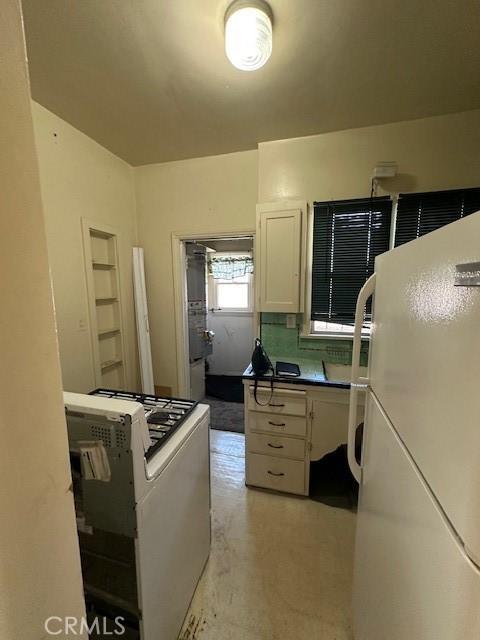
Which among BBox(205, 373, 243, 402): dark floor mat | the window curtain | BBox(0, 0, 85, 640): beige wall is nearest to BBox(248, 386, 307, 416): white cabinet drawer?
BBox(0, 0, 85, 640): beige wall

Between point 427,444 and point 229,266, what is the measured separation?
3.98m

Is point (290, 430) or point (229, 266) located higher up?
point (229, 266)

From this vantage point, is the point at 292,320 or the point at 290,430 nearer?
the point at 290,430

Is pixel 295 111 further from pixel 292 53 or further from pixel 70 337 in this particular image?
pixel 70 337

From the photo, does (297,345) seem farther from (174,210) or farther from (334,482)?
(174,210)

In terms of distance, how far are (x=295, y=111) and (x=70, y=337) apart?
236cm

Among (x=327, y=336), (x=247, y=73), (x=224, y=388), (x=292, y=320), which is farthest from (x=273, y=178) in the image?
(x=224, y=388)

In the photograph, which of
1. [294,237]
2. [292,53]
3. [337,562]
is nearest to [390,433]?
[337,562]

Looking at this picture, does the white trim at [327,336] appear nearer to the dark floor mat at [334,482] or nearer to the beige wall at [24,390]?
the dark floor mat at [334,482]

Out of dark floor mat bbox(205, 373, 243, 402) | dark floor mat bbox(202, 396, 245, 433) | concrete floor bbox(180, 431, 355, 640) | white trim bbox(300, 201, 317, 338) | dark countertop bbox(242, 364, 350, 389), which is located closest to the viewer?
concrete floor bbox(180, 431, 355, 640)

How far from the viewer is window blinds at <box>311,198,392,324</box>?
2.15m

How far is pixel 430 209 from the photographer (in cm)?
203

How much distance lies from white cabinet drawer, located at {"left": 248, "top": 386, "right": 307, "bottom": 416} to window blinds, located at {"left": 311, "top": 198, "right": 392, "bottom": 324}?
0.77m

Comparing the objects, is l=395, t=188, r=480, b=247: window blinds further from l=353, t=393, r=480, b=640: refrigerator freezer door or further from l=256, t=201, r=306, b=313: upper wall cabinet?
l=353, t=393, r=480, b=640: refrigerator freezer door
